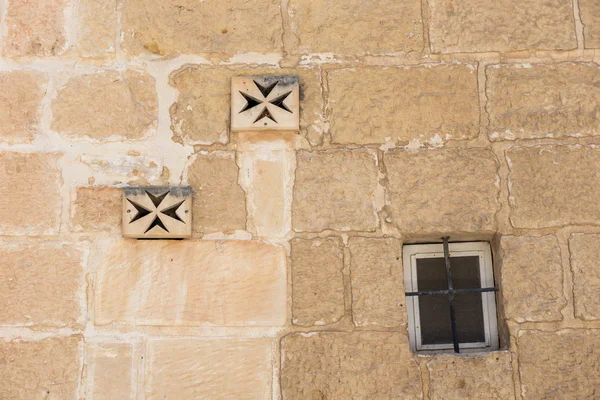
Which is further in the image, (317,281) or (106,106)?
(106,106)

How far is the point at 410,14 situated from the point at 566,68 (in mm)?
732

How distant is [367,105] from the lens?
3.03m

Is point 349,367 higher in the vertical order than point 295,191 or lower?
lower

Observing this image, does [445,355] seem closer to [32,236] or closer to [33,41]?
[32,236]

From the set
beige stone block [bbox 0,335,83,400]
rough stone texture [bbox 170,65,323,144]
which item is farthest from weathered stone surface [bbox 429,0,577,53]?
beige stone block [bbox 0,335,83,400]

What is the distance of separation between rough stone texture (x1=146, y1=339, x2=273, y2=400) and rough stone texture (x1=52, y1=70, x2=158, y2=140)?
941mm

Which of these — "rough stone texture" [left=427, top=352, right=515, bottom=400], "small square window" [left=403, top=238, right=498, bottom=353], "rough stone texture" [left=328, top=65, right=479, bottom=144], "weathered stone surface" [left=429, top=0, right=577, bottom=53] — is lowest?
"rough stone texture" [left=427, top=352, right=515, bottom=400]

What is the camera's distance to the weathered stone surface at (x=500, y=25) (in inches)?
121

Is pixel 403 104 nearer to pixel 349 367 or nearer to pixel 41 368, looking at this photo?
pixel 349 367

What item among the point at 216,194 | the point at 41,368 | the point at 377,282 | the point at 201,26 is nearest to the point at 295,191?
the point at 216,194

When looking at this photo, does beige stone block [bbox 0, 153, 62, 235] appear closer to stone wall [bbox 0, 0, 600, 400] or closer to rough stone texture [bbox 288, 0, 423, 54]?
stone wall [bbox 0, 0, 600, 400]

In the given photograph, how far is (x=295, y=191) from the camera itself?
116 inches

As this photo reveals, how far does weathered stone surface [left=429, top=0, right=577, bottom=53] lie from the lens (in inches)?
121

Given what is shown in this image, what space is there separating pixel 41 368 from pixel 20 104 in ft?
3.79
